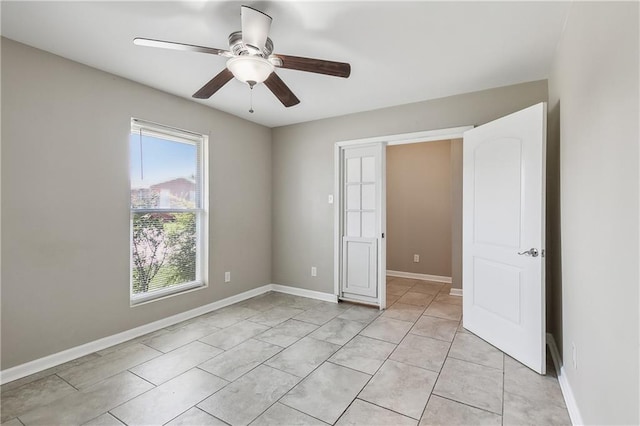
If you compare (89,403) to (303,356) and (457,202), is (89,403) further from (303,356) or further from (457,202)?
(457,202)

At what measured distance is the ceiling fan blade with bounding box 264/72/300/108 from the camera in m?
2.19

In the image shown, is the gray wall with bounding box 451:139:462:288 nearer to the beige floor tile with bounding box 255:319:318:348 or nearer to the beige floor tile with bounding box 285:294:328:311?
the beige floor tile with bounding box 285:294:328:311

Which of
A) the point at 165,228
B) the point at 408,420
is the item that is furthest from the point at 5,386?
the point at 408,420

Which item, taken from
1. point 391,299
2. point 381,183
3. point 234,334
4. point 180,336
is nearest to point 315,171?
point 381,183

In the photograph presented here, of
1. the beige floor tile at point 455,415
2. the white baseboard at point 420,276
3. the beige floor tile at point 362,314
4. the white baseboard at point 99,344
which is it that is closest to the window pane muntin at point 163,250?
the white baseboard at point 99,344

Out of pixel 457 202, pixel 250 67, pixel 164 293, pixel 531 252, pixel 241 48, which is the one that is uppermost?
pixel 241 48

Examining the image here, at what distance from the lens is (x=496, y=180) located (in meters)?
2.77

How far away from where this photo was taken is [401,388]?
214 cm

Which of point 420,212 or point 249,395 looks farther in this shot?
point 420,212

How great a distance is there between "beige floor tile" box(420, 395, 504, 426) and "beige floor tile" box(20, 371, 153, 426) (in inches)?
73.9

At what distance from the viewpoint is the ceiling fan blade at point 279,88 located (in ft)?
7.20

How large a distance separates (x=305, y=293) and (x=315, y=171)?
5.71 feet

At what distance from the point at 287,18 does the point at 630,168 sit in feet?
6.23

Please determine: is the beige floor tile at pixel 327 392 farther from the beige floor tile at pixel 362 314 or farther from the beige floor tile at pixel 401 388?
the beige floor tile at pixel 362 314
